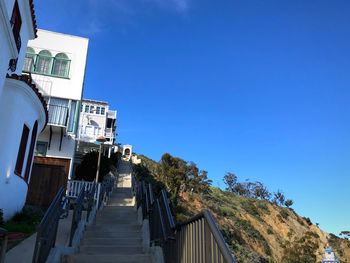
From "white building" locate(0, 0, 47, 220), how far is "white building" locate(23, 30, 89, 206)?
4510 millimetres

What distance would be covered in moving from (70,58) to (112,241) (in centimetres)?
1225

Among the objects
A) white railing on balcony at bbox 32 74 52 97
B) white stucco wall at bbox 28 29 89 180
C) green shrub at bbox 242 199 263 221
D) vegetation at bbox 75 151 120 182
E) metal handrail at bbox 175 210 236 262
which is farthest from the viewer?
green shrub at bbox 242 199 263 221

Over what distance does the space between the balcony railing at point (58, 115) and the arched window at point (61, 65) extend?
2105 mm

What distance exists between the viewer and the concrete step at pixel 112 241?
6.17 metres

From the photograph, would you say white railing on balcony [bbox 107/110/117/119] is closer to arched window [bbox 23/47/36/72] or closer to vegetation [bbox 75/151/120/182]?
vegetation [bbox 75/151/120/182]

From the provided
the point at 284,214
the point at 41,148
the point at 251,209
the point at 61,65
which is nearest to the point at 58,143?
the point at 41,148

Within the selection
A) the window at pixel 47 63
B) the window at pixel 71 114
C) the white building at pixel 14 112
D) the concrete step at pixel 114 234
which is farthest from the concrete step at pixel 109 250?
the window at pixel 47 63

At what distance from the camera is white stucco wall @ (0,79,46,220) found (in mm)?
7414

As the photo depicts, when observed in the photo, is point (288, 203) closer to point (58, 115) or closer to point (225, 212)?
point (225, 212)

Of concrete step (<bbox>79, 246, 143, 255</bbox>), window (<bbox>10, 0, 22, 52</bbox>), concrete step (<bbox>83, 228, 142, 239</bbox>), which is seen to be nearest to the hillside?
concrete step (<bbox>83, 228, 142, 239</bbox>)

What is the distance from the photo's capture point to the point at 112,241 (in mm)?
6258

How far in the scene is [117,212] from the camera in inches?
380

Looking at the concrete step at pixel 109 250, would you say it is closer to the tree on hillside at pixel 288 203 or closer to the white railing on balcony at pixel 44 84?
the white railing on balcony at pixel 44 84

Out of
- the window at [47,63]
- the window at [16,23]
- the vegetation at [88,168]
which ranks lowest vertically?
the vegetation at [88,168]
